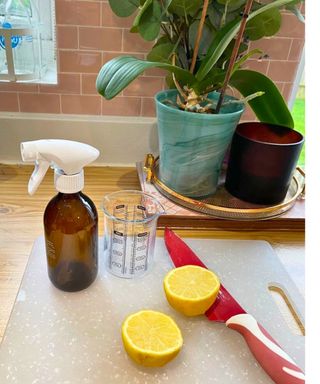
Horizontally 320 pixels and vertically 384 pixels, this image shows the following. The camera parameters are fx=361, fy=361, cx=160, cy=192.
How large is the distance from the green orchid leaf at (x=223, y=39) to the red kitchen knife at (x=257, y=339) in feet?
1.12

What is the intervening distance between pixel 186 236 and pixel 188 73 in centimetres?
31

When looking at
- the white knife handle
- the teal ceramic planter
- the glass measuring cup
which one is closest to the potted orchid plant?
the teal ceramic planter

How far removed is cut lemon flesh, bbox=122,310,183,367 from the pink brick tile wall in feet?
1.98

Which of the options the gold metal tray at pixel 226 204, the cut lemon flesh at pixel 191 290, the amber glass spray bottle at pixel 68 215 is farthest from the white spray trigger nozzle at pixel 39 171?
the gold metal tray at pixel 226 204

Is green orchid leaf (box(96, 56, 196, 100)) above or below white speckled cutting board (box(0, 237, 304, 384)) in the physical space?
above

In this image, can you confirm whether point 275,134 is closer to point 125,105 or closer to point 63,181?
point 125,105

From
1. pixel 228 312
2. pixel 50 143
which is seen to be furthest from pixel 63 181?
pixel 228 312

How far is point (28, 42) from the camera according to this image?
33.5 inches

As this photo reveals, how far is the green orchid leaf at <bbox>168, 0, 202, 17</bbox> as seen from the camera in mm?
678

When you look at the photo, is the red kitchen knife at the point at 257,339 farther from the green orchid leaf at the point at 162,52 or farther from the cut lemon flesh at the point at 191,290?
the green orchid leaf at the point at 162,52

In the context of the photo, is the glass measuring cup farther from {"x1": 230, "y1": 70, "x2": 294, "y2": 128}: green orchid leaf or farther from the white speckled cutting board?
{"x1": 230, "y1": 70, "x2": 294, "y2": 128}: green orchid leaf

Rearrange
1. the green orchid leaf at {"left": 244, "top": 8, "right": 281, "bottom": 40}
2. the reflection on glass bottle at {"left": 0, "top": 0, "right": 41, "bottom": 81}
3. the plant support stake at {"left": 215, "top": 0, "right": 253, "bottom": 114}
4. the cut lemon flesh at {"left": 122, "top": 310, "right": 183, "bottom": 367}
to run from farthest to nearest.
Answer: the reflection on glass bottle at {"left": 0, "top": 0, "right": 41, "bottom": 81}
the green orchid leaf at {"left": 244, "top": 8, "right": 281, "bottom": 40}
the plant support stake at {"left": 215, "top": 0, "right": 253, "bottom": 114}
the cut lemon flesh at {"left": 122, "top": 310, "right": 183, "bottom": 367}

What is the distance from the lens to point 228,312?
1.68ft

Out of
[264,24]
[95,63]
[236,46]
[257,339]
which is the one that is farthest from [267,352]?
[95,63]
